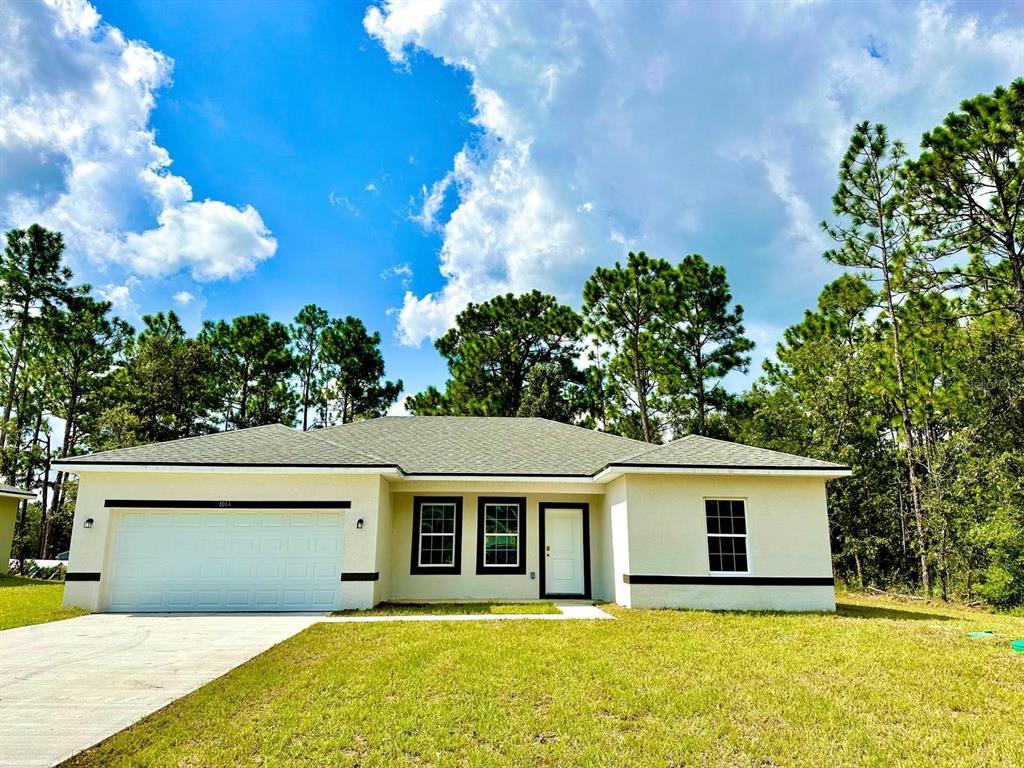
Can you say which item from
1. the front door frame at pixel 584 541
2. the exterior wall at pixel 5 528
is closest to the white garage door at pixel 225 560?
the front door frame at pixel 584 541

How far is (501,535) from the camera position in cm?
1337

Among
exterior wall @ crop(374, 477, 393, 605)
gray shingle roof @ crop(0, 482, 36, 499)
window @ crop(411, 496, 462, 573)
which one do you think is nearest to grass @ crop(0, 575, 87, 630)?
gray shingle roof @ crop(0, 482, 36, 499)

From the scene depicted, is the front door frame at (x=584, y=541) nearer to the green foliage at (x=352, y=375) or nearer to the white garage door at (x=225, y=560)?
the white garage door at (x=225, y=560)

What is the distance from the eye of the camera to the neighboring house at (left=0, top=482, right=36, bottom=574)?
64.0 feet

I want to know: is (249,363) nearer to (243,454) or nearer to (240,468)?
(243,454)

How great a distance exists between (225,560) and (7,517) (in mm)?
15173

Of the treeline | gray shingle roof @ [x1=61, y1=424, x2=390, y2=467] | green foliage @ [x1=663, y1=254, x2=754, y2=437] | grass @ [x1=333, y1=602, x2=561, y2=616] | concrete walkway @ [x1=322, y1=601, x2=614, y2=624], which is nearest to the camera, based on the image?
concrete walkway @ [x1=322, y1=601, x2=614, y2=624]

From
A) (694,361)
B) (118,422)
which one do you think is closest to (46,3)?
(118,422)

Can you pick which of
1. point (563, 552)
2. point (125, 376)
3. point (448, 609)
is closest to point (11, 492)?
point (125, 376)

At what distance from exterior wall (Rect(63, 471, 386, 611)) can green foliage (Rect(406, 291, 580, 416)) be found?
18.0 meters

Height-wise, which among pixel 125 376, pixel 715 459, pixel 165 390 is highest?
pixel 125 376

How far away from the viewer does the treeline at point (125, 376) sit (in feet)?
89.7

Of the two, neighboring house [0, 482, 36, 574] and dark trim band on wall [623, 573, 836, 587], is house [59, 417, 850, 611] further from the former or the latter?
neighboring house [0, 482, 36, 574]

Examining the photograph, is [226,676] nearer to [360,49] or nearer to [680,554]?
[680,554]
